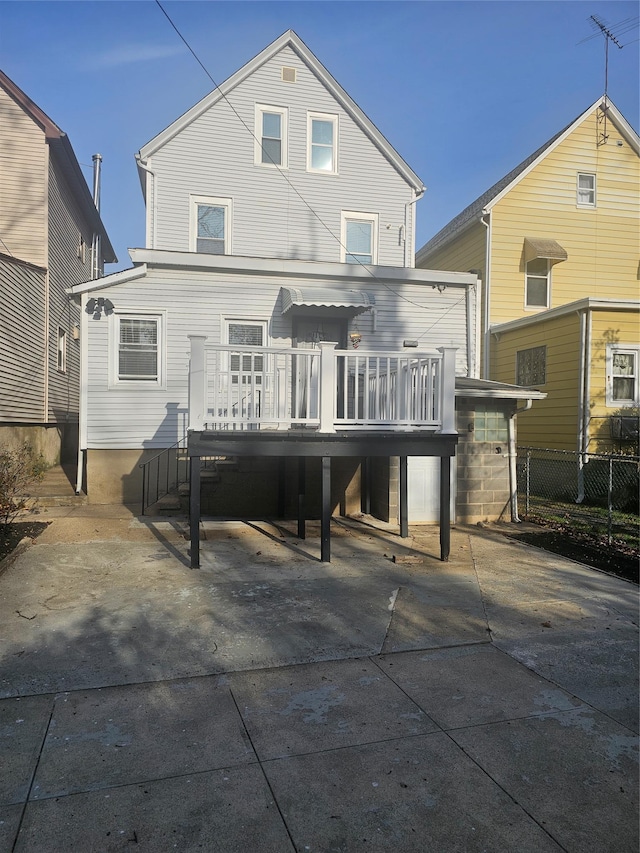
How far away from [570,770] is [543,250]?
1420 cm

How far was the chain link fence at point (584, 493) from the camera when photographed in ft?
28.4

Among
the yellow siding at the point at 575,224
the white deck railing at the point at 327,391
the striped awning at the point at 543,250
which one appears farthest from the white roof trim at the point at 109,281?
the striped awning at the point at 543,250

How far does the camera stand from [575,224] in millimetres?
15531

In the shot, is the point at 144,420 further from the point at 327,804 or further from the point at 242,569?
the point at 327,804

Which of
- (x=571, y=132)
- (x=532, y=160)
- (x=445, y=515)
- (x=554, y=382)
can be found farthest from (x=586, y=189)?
(x=445, y=515)

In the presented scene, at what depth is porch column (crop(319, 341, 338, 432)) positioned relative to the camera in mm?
6359

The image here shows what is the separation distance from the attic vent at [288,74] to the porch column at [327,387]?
10075mm

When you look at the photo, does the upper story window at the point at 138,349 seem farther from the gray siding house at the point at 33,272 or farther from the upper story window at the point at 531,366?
the upper story window at the point at 531,366

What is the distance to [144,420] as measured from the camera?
1036 centimetres

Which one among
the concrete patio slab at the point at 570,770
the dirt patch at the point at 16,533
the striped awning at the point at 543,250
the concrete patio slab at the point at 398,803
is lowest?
the concrete patio slab at the point at 570,770

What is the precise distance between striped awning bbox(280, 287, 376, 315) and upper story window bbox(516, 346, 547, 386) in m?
4.80

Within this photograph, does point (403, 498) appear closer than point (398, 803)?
No

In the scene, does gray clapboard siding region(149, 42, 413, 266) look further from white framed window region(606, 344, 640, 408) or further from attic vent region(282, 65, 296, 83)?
white framed window region(606, 344, 640, 408)

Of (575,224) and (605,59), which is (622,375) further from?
(605,59)
